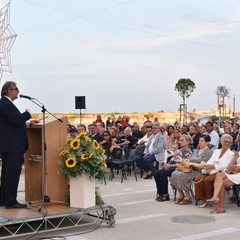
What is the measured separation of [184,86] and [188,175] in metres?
38.2

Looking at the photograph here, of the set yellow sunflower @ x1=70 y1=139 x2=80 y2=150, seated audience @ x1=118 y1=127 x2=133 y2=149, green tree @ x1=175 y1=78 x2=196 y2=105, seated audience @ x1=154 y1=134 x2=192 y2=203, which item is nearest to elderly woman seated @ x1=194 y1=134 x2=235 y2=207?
seated audience @ x1=154 y1=134 x2=192 y2=203

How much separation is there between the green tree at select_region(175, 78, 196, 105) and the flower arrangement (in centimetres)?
4020

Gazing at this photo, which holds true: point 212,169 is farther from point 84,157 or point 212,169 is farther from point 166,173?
point 84,157

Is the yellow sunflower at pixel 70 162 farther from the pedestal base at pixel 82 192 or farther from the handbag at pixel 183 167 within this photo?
the handbag at pixel 183 167

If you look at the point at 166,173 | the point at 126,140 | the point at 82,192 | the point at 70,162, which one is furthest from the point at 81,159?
the point at 126,140

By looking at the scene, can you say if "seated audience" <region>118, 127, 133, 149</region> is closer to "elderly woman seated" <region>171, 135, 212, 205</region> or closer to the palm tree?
"elderly woman seated" <region>171, 135, 212, 205</region>

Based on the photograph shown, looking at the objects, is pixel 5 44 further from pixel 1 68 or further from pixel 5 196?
pixel 5 196

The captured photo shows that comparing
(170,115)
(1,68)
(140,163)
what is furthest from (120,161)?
(170,115)

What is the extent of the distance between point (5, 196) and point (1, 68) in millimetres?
9055

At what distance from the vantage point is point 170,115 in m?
62.4

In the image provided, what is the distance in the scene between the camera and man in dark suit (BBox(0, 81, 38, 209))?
7.21 meters

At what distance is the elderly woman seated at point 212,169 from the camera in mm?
9242

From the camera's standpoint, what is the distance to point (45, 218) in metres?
6.95

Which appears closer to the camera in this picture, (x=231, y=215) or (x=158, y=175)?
(x=231, y=215)
